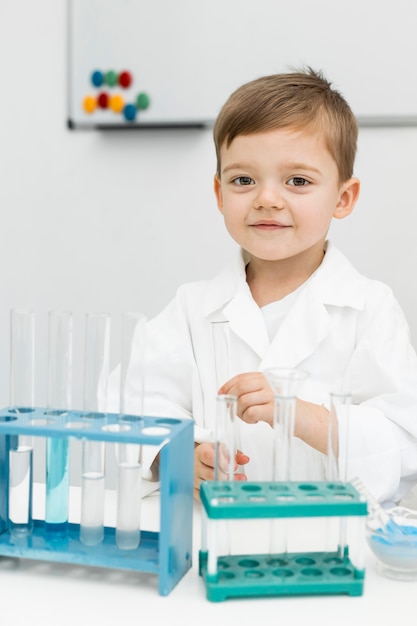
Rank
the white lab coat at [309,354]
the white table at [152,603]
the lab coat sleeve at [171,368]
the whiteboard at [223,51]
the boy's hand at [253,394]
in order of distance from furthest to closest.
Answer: the whiteboard at [223,51], the lab coat sleeve at [171,368], the white lab coat at [309,354], the boy's hand at [253,394], the white table at [152,603]

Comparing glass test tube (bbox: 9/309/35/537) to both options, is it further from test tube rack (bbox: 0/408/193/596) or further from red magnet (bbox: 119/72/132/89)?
red magnet (bbox: 119/72/132/89)

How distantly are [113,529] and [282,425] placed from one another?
177 mm

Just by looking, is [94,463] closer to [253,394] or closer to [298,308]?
[253,394]

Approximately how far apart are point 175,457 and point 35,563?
0.55 ft

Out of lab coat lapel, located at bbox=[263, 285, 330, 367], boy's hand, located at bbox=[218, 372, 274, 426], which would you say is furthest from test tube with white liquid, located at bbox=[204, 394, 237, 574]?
lab coat lapel, located at bbox=[263, 285, 330, 367]

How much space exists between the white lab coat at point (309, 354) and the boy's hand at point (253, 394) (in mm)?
147

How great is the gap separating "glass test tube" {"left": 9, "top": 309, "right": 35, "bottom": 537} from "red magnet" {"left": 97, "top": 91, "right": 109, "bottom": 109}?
1001mm

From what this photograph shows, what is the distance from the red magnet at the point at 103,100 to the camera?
1620 millimetres

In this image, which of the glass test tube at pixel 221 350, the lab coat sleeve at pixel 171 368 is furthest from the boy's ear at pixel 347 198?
the glass test tube at pixel 221 350

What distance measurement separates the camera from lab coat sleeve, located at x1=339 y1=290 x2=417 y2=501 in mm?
895

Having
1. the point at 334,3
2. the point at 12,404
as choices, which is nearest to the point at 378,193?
the point at 334,3

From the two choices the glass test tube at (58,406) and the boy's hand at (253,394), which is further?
the boy's hand at (253,394)

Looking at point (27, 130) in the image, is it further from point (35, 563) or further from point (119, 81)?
point (35, 563)

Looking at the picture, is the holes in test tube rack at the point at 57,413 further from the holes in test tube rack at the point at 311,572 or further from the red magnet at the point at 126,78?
the red magnet at the point at 126,78
